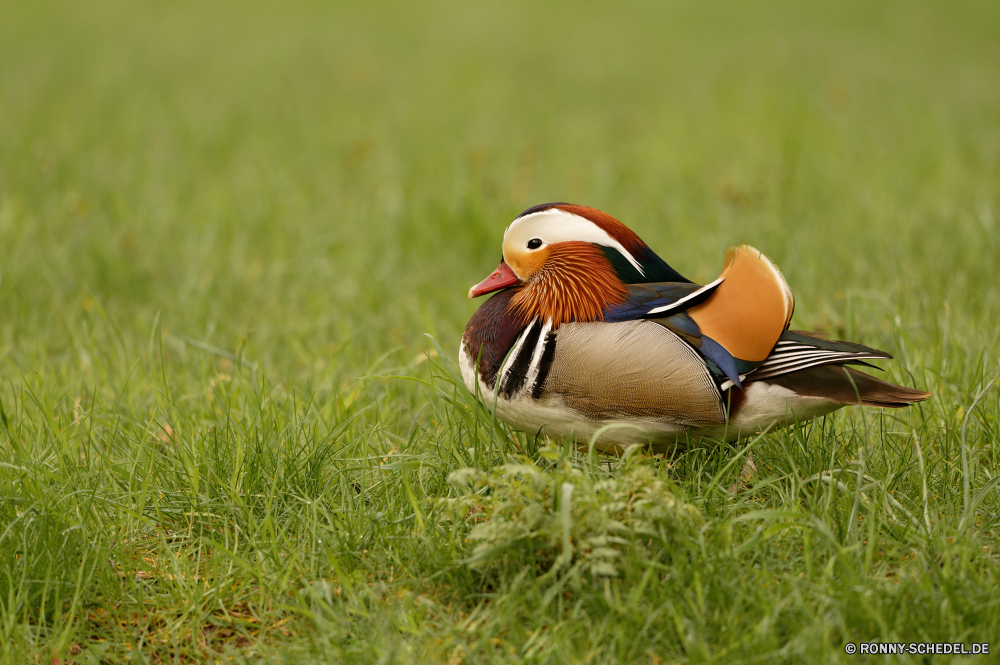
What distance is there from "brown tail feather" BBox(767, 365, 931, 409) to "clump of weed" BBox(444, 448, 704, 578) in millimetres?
525

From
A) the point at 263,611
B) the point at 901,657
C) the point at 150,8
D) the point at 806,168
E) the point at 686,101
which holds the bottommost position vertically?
the point at 263,611

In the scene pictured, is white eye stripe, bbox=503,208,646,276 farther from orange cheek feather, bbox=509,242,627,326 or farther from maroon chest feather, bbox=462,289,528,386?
maroon chest feather, bbox=462,289,528,386

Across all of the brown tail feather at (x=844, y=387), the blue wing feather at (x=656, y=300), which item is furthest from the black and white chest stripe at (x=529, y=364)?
the brown tail feather at (x=844, y=387)

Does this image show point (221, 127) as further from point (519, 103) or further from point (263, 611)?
point (263, 611)

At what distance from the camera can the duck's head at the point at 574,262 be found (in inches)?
103

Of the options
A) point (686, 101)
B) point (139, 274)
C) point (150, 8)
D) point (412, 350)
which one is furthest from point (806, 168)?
point (150, 8)

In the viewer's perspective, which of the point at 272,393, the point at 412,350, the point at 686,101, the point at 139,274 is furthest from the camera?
the point at 686,101

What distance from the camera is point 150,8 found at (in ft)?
40.8

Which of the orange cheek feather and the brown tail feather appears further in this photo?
the orange cheek feather

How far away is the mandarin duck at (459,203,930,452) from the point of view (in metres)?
2.46

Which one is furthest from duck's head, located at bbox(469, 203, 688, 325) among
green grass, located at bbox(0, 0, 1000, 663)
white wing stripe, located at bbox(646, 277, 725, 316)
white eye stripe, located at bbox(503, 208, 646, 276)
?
green grass, located at bbox(0, 0, 1000, 663)

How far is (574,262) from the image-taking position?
2668 millimetres

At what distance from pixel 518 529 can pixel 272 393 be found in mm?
1374

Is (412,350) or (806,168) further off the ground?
(806,168)
